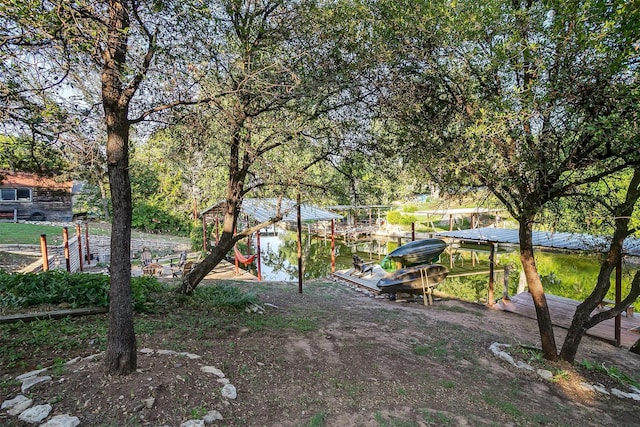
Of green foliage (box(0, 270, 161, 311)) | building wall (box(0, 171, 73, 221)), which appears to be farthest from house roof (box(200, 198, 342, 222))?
building wall (box(0, 171, 73, 221))

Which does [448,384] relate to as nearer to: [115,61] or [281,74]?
[281,74]

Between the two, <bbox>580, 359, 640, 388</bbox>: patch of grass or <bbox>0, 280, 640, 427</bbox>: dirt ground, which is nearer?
<bbox>0, 280, 640, 427</bbox>: dirt ground

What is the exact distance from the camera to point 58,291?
5434mm

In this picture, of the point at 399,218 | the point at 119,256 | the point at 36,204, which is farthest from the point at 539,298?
the point at 36,204

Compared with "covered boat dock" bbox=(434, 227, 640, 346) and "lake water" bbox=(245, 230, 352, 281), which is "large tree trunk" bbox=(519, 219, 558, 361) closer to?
"covered boat dock" bbox=(434, 227, 640, 346)

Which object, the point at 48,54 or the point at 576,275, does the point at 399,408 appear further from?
the point at 576,275

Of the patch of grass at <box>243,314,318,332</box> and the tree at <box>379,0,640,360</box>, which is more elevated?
the tree at <box>379,0,640,360</box>

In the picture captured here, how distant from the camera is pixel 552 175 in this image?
15.0 ft

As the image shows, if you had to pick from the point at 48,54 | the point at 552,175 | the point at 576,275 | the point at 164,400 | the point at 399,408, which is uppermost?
the point at 48,54

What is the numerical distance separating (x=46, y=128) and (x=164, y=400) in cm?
291

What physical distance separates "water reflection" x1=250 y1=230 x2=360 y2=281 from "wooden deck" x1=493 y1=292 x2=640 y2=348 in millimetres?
7627

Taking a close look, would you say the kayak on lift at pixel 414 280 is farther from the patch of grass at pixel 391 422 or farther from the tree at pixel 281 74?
the patch of grass at pixel 391 422

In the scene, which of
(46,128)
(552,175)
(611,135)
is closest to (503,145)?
(552,175)

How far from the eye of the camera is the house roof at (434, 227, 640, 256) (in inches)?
279
